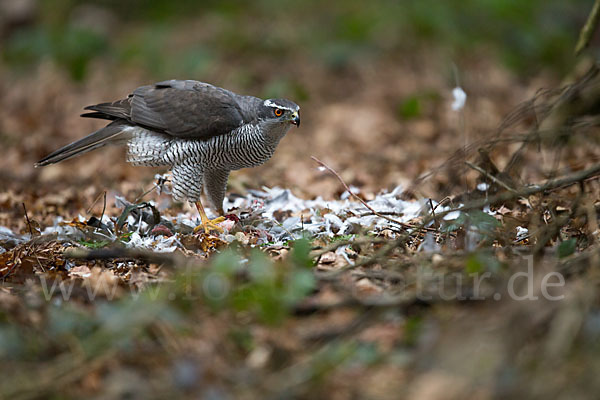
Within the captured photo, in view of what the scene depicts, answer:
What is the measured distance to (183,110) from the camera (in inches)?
190

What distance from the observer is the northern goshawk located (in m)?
4.79

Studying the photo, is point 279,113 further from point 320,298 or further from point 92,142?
point 320,298

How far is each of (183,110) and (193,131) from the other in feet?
0.65

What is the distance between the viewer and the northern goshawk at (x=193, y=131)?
4789 mm

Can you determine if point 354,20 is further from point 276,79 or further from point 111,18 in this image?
point 111,18

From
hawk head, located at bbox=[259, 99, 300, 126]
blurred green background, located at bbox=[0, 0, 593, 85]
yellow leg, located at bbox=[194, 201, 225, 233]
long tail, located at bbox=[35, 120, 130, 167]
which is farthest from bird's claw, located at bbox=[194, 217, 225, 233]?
blurred green background, located at bbox=[0, 0, 593, 85]

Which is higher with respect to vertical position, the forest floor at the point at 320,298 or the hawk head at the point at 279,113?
the hawk head at the point at 279,113

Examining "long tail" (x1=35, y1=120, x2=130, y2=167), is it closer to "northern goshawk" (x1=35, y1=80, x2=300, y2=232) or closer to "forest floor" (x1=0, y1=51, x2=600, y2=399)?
"northern goshawk" (x1=35, y1=80, x2=300, y2=232)

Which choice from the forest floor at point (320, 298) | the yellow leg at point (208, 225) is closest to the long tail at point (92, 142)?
the forest floor at point (320, 298)

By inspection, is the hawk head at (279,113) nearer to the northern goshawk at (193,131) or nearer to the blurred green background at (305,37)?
the northern goshawk at (193,131)

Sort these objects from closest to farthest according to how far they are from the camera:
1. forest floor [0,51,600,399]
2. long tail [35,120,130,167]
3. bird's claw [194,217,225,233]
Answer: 1. forest floor [0,51,600,399]
2. bird's claw [194,217,225,233]
3. long tail [35,120,130,167]

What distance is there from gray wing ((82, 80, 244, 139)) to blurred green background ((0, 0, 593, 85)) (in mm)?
4831

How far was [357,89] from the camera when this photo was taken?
10.6 m

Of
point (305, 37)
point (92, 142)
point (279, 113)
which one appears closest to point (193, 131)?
point (279, 113)
